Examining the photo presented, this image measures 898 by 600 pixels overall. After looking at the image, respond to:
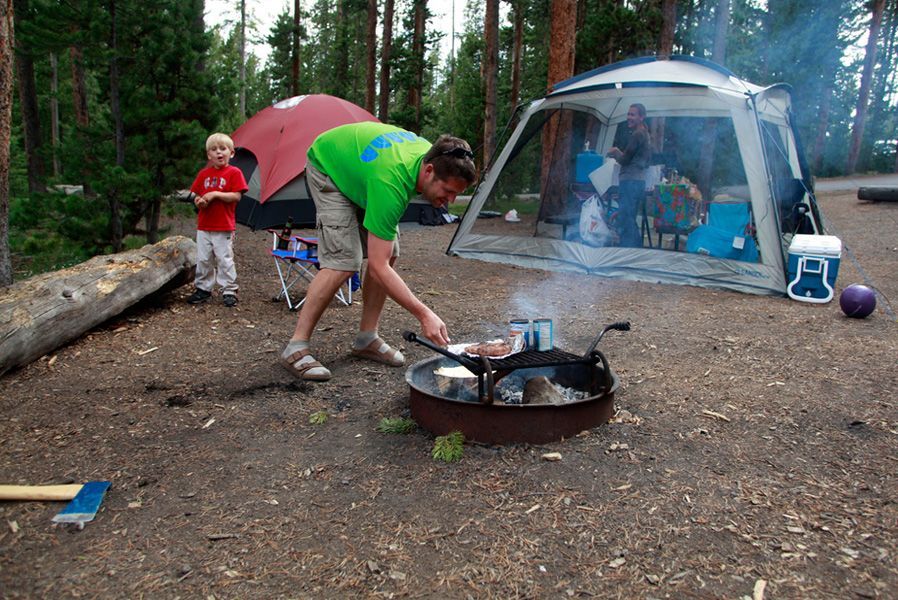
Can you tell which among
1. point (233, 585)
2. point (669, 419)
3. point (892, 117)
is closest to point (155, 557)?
point (233, 585)

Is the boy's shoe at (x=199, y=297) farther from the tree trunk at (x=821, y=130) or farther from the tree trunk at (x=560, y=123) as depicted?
the tree trunk at (x=821, y=130)

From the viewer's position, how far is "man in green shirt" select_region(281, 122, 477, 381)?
298 cm

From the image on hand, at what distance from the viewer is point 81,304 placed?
4227 mm

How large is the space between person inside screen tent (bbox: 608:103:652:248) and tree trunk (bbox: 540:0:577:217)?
5.13 ft

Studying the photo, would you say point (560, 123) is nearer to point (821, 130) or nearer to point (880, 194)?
point (880, 194)

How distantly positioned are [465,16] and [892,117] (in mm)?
33108

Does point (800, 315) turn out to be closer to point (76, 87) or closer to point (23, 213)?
point (23, 213)

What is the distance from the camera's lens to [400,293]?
9.77 ft

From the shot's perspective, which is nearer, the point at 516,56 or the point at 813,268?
the point at 813,268

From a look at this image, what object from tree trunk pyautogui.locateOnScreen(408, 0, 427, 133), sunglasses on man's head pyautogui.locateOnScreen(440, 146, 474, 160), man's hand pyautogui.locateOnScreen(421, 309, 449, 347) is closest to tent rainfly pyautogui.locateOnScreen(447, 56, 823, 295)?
sunglasses on man's head pyautogui.locateOnScreen(440, 146, 474, 160)

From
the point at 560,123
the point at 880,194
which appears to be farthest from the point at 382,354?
the point at 880,194

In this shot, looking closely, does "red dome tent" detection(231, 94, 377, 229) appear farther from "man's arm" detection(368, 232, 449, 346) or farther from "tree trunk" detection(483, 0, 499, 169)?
"man's arm" detection(368, 232, 449, 346)

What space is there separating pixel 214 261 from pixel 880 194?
12.6 metres

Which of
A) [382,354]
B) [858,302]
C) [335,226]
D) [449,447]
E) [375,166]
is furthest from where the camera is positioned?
[858,302]
